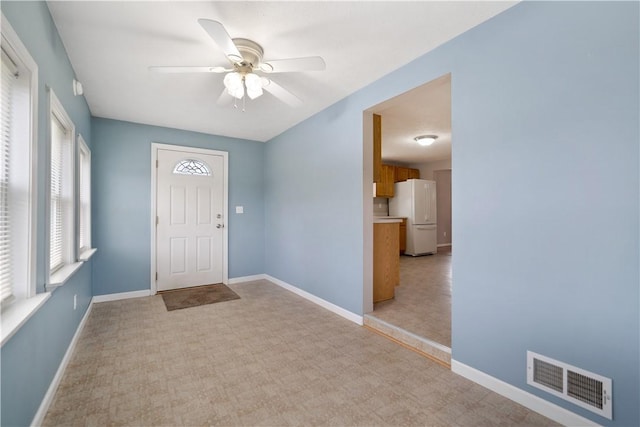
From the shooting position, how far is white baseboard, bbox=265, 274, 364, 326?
3045 mm

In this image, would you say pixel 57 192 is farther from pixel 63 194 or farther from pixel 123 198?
pixel 123 198

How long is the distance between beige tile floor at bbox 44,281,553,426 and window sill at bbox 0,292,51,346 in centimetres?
71

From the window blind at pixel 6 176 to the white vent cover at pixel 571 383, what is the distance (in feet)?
9.10

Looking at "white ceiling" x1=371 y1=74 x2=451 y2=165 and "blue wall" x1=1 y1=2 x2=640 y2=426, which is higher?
"white ceiling" x1=371 y1=74 x2=451 y2=165

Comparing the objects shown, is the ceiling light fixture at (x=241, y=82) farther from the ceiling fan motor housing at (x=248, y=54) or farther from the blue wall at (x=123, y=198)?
the blue wall at (x=123, y=198)

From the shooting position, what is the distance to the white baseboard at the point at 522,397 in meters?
1.54

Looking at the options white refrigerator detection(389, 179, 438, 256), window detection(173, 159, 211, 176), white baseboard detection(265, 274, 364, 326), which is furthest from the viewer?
white refrigerator detection(389, 179, 438, 256)

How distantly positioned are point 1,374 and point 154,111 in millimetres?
3167

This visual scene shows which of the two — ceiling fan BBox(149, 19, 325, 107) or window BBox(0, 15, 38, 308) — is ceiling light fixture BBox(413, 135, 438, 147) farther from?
window BBox(0, 15, 38, 308)

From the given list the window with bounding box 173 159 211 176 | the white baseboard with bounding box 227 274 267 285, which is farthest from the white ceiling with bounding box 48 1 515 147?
the white baseboard with bounding box 227 274 267 285

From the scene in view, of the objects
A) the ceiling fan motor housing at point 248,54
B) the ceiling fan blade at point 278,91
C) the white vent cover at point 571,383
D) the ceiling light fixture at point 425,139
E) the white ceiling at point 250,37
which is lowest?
the white vent cover at point 571,383

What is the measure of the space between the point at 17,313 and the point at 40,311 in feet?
1.33

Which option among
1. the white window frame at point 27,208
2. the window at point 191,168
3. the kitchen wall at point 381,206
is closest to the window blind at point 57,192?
the white window frame at point 27,208

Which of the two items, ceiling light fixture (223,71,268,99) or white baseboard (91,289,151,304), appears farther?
→ white baseboard (91,289,151,304)
